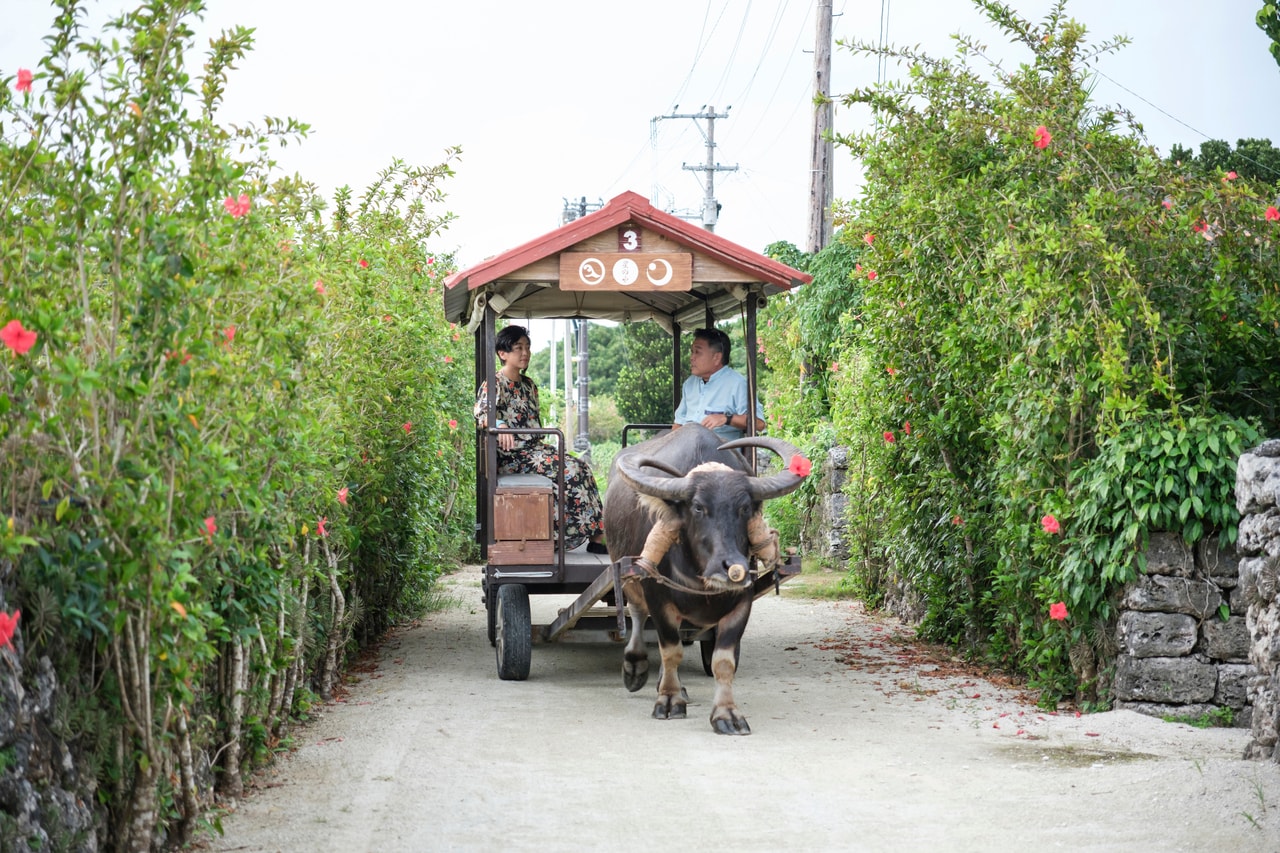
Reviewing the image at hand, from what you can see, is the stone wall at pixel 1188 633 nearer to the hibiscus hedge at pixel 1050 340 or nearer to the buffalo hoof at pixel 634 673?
the hibiscus hedge at pixel 1050 340

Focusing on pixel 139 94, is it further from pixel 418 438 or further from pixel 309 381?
pixel 418 438

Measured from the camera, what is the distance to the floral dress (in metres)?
8.63

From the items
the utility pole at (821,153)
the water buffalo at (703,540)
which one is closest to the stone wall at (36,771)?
the water buffalo at (703,540)

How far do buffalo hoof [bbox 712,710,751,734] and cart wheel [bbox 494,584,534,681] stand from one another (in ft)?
5.61

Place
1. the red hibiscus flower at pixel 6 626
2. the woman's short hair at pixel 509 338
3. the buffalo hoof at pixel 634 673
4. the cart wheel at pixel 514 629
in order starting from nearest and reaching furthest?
the red hibiscus flower at pixel 6 626, the buffalo hoof at pixel 634 673, the cart wheel at pixel 514 629, the woman's short hair at pixel 509 338

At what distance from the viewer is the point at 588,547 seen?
28.9ft

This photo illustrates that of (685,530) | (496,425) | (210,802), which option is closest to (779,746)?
(685,530)

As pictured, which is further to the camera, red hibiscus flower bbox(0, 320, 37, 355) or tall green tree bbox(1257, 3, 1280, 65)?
tall green tree bbox(1257, 3, 1280, 65)

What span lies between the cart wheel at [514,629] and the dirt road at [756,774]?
0.13 metres

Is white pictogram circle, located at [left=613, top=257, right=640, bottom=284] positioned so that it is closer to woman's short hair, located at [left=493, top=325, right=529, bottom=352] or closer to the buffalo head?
the buffalo head

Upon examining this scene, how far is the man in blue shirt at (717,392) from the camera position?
8047mm

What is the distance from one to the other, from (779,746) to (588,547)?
9.80 feet

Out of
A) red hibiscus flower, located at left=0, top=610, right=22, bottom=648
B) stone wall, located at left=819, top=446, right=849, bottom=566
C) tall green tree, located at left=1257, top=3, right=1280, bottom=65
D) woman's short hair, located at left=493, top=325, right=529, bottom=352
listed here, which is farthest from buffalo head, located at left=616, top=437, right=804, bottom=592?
stone wall, located at left=819, top=446, right=849, bottom=566

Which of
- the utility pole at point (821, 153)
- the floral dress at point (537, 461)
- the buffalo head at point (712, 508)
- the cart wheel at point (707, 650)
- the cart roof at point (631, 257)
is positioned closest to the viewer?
the buffalo head at point (712, 508)
